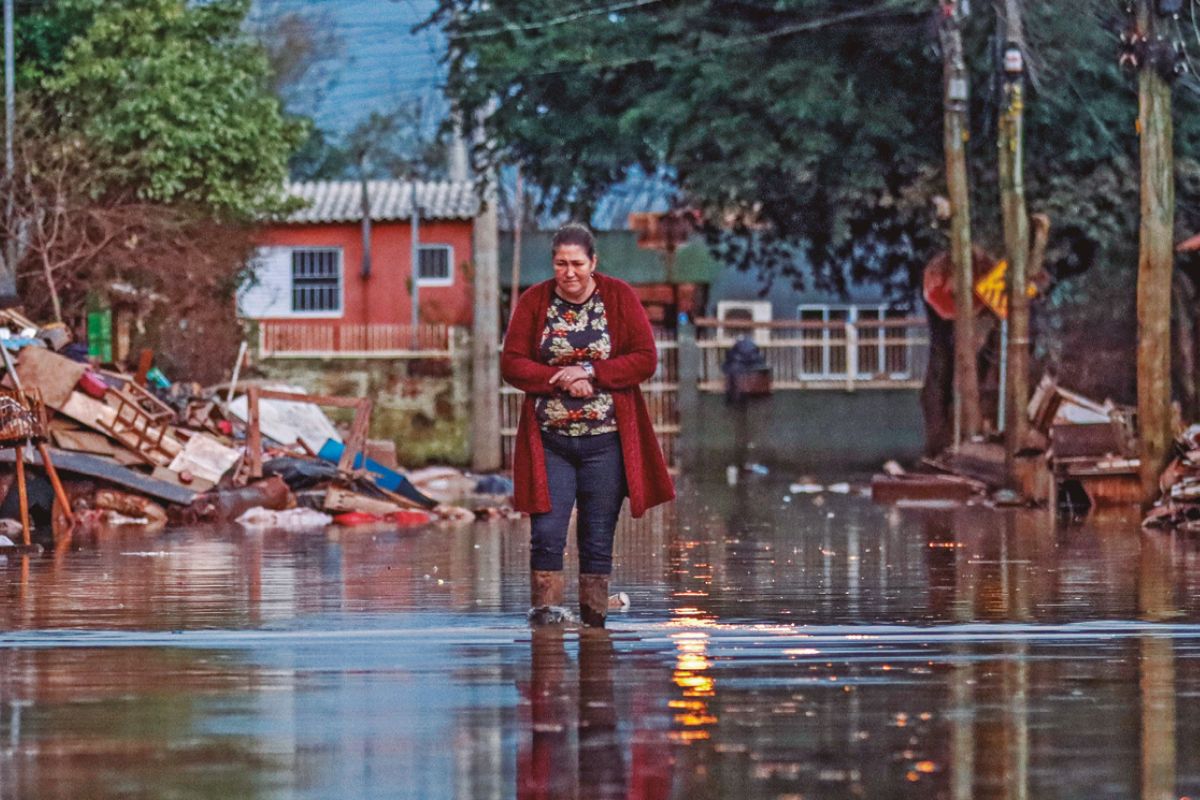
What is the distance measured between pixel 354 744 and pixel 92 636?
4.09m

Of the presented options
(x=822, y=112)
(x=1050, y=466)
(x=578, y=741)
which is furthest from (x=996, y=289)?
(x=578, y=741)

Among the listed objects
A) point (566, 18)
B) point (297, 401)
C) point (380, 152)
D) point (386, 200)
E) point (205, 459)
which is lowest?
point (205, 459)

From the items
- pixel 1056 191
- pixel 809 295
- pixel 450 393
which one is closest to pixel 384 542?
pixel 1056 191

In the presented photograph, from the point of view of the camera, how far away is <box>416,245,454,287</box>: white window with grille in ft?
189

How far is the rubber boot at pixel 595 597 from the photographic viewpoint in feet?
40.1

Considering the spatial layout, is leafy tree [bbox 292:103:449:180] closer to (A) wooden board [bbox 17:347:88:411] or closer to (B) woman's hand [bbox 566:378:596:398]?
(A) wooden board [bbox 17:347:88:411]

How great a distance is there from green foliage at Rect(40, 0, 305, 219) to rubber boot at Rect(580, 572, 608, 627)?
2681 cm

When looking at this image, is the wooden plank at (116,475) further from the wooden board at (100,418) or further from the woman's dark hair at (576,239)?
the woman's dark hair at (576,239)

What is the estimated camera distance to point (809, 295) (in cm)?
5791

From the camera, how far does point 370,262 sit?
190 feet

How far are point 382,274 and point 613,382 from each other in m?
46.5

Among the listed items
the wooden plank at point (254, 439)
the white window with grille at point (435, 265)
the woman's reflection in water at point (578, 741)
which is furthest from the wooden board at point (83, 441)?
the white window with grille at point (435, 265)

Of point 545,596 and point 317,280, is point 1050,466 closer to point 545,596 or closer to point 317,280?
point 545,596

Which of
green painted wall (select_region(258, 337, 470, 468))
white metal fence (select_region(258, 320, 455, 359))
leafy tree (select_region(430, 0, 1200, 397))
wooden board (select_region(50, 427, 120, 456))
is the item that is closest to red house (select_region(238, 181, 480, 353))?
white metal fence (select_region(258, 320, 455, 359))
